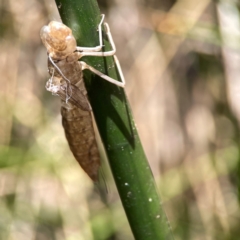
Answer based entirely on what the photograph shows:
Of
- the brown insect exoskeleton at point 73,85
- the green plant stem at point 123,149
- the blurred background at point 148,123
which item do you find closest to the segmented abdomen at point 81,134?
the brown insect exoskeleton at point 73,85

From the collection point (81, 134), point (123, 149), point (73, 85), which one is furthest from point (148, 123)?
point (123, 149)

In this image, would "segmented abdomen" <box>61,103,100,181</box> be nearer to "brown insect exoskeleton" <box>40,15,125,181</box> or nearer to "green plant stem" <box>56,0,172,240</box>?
"brown insect exoskeleton" <box>40,15,125,181</box>

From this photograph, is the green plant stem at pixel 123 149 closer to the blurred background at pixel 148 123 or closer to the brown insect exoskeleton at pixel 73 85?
the brown insect exoskeleton at pixel 73 85

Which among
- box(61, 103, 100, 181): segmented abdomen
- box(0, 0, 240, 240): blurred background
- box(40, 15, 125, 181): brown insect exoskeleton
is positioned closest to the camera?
box(40, 15, 125, 181): brown insect exoskeleton

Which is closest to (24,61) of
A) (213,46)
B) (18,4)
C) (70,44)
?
(18,4)

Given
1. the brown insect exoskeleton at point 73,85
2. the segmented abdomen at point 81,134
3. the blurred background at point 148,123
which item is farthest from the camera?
the blurred background at point 148,123

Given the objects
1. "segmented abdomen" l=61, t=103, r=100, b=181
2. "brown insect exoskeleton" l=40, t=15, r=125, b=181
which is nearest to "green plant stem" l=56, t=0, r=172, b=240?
"brown insect exoskeleton" l=40, t=15, r=125, b=181

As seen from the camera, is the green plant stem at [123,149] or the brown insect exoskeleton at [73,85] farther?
the brown insect exoskeleton at [73,85]

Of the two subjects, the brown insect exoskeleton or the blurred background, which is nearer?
the brown insect exoskeleton
